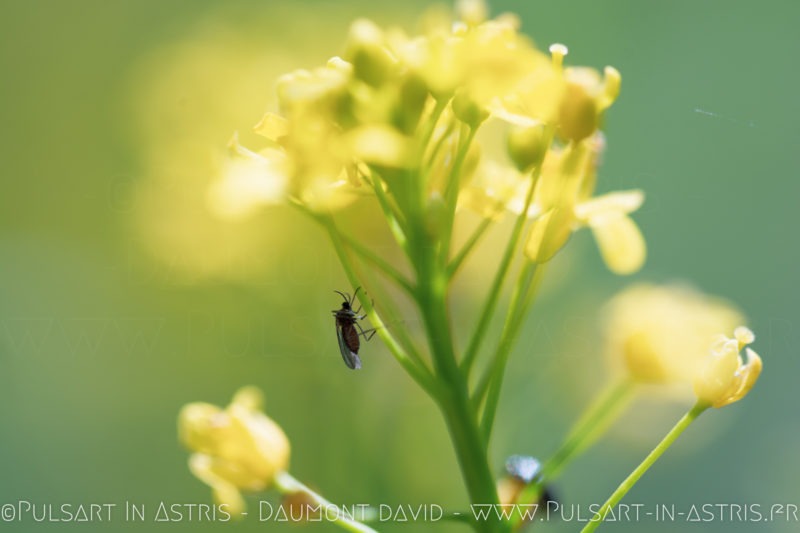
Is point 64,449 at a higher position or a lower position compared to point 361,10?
lower

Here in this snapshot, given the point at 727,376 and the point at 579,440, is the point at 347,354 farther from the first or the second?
the point at 727,376

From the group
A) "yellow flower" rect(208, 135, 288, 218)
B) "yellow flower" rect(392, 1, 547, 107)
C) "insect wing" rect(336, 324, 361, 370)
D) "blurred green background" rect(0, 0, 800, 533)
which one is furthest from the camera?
"blurred green background" rect(0, 0, 800, 533)

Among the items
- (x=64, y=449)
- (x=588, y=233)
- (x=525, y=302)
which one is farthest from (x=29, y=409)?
(x=525, y=302)

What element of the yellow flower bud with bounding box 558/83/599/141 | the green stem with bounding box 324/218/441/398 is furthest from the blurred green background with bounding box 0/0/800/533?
the yellow flower bud with bounding box 558/83/599/141

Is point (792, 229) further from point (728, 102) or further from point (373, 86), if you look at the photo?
point (373, 86)

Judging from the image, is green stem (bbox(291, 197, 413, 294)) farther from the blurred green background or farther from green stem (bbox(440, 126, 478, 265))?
the blurred green background

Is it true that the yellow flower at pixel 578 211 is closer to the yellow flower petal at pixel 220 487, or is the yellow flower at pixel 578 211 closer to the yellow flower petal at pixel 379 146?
the yellow flower petal at pixel 379 146
